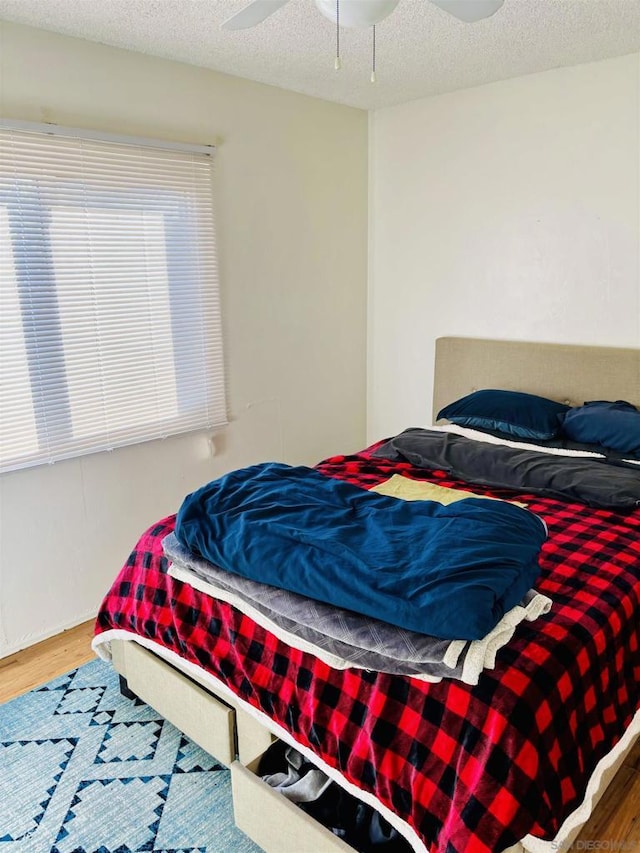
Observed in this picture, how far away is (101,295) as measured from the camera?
2.72m

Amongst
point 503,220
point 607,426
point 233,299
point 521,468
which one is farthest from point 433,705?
point 503,220

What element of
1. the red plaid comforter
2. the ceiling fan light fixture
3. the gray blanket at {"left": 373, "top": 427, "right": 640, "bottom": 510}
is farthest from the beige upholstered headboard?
the ceiling fan light fixture

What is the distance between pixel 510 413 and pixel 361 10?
1837mm

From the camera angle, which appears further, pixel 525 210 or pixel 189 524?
pixel 525 210

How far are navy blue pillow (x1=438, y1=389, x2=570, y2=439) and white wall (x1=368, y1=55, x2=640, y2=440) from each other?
439 millimetres

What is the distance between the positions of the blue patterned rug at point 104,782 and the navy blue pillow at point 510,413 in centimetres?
185

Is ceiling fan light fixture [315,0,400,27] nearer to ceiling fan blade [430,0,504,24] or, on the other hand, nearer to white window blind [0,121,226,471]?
ceiling fan blade [430,0,504,24]

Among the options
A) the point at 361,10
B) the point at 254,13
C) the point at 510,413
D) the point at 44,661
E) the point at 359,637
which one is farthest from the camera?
the point at 510,413

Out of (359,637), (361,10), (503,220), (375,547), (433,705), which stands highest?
Result: (361,10)

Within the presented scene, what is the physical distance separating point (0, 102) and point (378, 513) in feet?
6.66

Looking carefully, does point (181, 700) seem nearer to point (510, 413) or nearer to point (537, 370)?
point (510, 413)

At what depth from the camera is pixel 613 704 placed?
1.62m

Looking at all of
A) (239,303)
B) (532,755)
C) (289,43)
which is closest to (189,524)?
(532,755)

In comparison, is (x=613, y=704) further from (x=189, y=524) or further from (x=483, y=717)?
(x=189, y=524)
